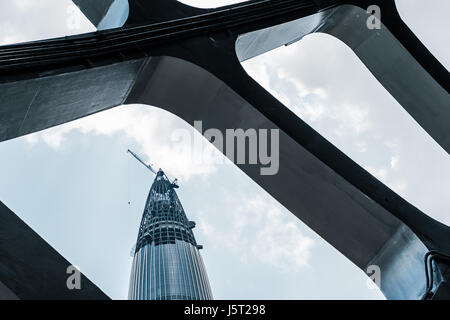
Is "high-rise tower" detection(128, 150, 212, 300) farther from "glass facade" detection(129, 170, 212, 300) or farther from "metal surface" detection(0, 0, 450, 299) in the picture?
"metal surface" detection(0, 0, 450, 299)

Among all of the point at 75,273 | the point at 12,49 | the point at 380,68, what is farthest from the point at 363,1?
the point at 75,273

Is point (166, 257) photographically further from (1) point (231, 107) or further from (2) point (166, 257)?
(1) point (231, 107)

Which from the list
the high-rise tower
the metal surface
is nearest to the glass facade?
the high-rise tower

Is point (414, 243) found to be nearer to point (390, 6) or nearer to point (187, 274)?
point (390, 6)

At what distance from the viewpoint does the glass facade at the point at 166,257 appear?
80125mm

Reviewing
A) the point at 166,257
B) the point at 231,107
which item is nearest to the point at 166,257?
the point at 166,257

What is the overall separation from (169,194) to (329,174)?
3333 inches

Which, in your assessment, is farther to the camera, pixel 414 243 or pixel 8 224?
pixel 414 243

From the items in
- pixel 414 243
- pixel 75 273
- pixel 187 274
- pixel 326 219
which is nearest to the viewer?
pixel 75 273

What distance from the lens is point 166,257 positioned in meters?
80.8

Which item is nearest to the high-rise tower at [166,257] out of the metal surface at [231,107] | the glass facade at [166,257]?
the glass facade at [166,257]

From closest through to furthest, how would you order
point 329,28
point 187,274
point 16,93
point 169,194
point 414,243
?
point 16,93 < point 414,243 < point 329,28 < point 187,274 < point 169,194

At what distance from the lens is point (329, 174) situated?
18.2 ft

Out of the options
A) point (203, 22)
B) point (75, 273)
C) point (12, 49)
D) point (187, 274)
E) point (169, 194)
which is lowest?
point (75, 273)
